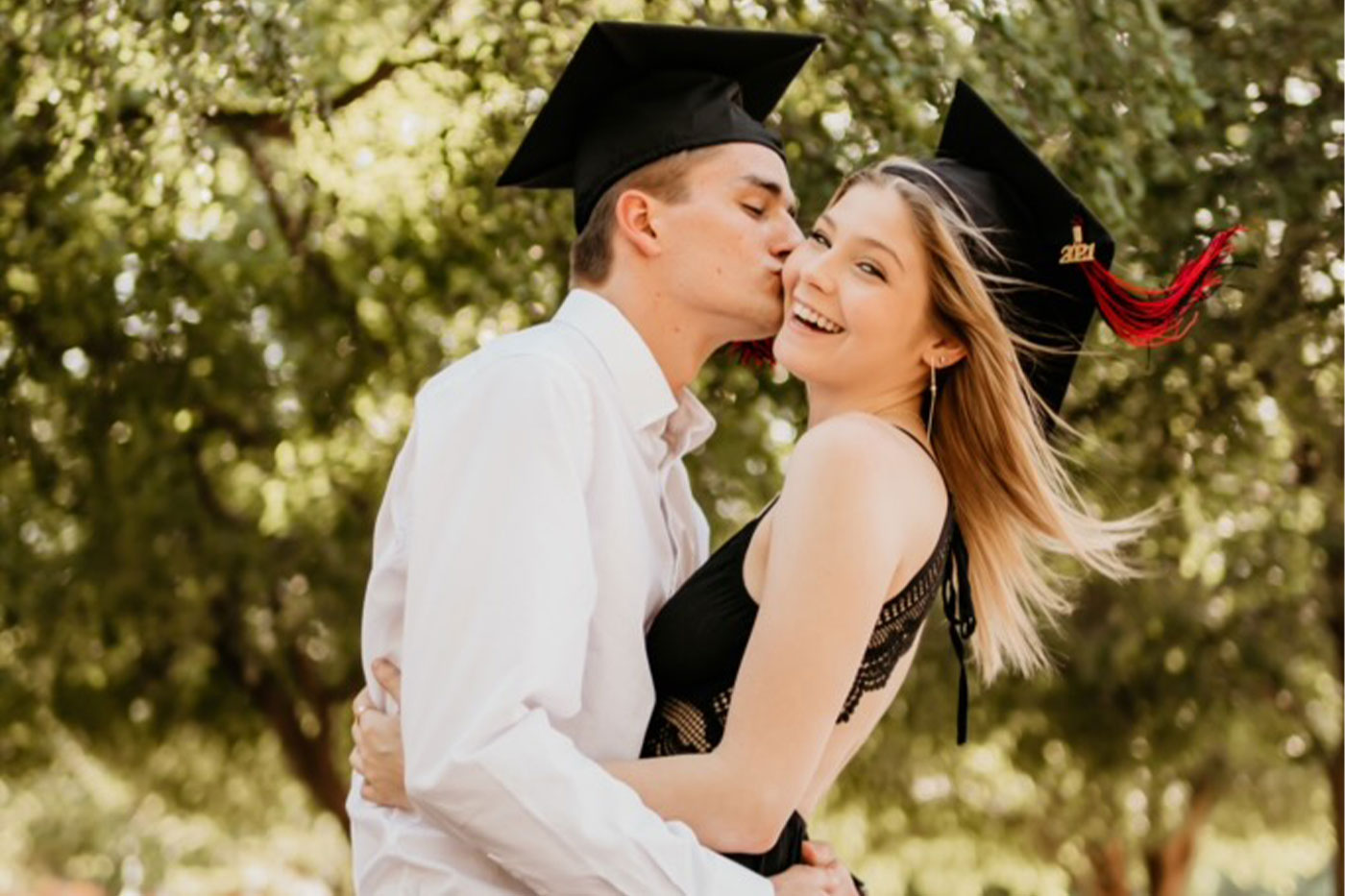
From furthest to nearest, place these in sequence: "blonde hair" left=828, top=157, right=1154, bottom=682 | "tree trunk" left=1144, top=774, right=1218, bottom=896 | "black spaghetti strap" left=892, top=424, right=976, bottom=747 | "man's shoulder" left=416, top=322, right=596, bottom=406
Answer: "tree trunk" left=1144, top=774, right=1218, bottom=896
"black spaghetti strap" left=892, top=424, right=976, bottom=747
"blonde hair" left=828, top=157, right=1154, bottom=682
"man's shoulder" left=416, top=322, right=596, bottom=406

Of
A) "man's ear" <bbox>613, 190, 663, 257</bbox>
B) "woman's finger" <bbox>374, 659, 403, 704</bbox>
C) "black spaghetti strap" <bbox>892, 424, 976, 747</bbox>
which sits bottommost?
"black spaghetti strap" <bbox>892, 424, 976, 747</bbox>

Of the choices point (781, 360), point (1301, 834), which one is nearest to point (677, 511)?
point (781, 360)

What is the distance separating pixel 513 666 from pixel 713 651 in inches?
21.6

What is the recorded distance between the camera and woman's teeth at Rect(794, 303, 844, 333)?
13.0ft

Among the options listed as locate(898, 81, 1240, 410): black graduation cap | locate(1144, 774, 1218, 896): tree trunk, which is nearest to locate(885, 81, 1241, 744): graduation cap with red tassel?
locate(898, 81, 1240, 410): black graduation cap

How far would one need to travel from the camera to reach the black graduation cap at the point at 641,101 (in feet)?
13.9

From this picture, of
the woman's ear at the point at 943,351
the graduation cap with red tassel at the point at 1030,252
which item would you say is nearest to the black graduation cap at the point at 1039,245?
the graduation cap with red tassel at the point at 1030,252

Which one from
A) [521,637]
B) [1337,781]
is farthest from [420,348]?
[521,637]

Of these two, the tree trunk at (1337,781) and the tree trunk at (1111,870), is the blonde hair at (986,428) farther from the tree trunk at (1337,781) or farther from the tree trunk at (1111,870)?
the tree trunk at (1111,870)

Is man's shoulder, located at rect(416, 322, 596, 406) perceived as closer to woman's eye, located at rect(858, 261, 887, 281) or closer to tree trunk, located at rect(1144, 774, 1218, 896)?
woman's eye, located at rect(858, 261, 887, 281)

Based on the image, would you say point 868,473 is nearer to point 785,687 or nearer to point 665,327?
point 785,687

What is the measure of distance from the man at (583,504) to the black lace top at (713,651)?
7 centimetres

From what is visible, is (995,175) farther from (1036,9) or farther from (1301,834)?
(1301,834)

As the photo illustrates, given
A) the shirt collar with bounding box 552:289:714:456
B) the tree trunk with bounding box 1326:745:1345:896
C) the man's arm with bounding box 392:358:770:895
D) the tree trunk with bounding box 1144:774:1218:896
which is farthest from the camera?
the tree trunk with bounding box 1144:774:1218:896
